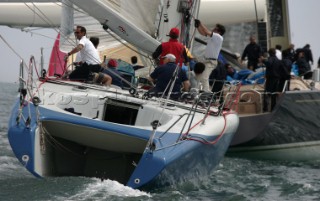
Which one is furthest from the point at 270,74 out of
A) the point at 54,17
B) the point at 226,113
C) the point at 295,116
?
the point at 54,17

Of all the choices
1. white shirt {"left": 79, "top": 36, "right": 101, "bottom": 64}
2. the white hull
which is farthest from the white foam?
the white hull

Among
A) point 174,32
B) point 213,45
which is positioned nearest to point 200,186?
point 174,32

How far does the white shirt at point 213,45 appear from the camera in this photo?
37.3ft

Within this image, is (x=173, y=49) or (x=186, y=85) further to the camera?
(x=173, y=49)

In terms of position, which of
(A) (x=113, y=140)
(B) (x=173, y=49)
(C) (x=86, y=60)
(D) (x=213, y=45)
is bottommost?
(A) (x=113, y=140)

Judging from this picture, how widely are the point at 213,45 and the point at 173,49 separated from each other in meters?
1.35

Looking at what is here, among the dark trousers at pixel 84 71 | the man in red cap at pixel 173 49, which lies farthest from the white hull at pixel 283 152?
the dark trousers at pixel 84 71

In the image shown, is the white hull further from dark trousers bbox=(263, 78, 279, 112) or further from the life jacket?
the life jacket

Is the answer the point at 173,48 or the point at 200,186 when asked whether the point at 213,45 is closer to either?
the point at 173,48

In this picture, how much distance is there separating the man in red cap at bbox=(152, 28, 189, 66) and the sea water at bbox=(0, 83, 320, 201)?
1.44 m

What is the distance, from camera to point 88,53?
404 inches

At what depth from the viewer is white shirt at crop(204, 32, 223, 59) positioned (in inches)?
447

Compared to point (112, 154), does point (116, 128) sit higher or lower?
higher

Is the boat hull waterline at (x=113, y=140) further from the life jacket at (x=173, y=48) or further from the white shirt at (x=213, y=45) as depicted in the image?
the white shirt at (x=213, y=45)
